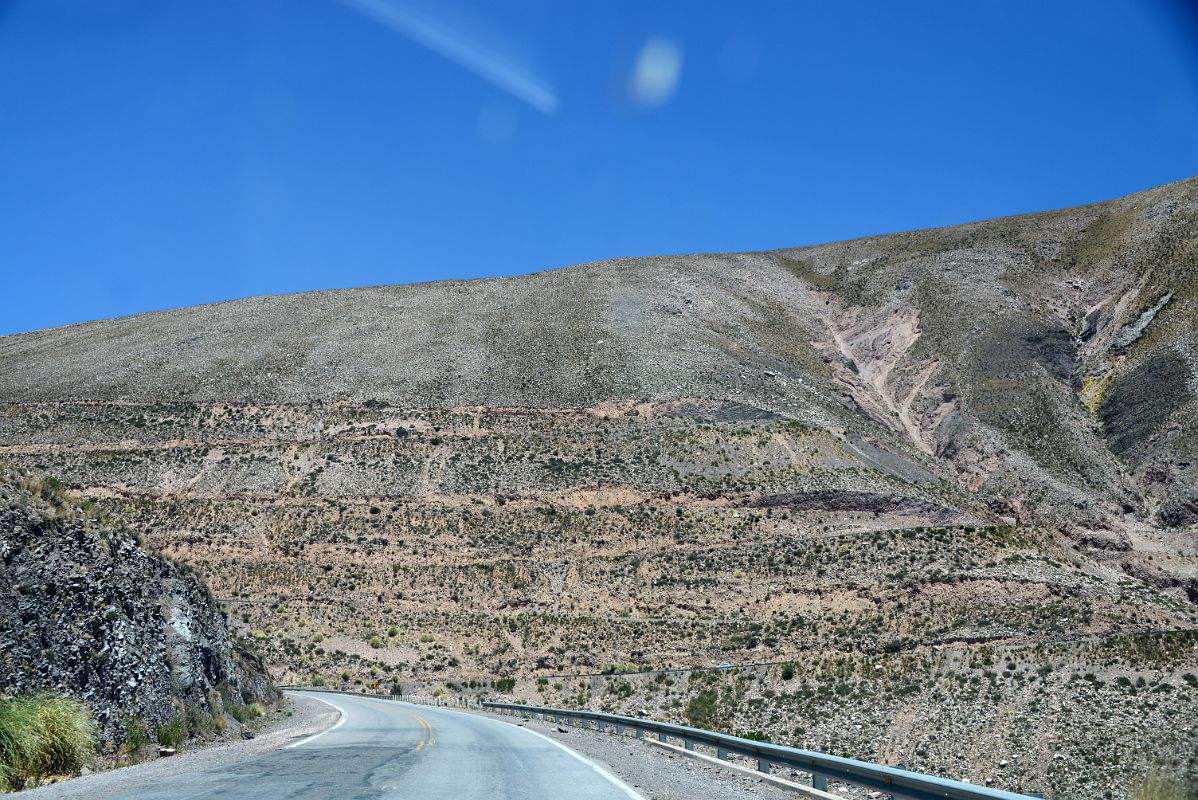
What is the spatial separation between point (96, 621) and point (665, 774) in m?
9.68

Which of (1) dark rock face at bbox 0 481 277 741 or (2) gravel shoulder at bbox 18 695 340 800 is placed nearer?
(2) gravel shoulder at bbox 18 695 340 800

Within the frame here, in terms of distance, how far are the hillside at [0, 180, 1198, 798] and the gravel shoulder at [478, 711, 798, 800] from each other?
4.63 m

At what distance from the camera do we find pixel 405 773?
476 inches

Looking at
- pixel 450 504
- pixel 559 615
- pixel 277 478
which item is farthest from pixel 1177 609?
pixel 277 478

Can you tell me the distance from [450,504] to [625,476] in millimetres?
11690

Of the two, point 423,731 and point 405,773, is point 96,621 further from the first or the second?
point 423,731

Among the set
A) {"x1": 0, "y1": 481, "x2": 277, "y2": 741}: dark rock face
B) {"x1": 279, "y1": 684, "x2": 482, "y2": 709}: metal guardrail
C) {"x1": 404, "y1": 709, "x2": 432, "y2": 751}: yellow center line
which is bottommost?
{"x1": 279, "y1": 684, "x2": 482, "y2": 709}: metal guardrail

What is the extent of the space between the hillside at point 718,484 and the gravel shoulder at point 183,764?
1137cm

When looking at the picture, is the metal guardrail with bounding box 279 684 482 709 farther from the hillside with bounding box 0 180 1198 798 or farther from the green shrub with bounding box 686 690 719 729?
the green shrub with bounding box 686 690 719 729

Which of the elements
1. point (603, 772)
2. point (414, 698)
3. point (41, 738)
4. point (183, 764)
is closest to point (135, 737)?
point (183, 764)

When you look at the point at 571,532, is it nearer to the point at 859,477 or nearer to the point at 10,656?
the point at 859,477

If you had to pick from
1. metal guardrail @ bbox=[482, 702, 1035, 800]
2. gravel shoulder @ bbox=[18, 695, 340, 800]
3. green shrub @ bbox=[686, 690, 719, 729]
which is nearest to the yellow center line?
gravel shoulder @ bbox=[18, 695, 340, 800]

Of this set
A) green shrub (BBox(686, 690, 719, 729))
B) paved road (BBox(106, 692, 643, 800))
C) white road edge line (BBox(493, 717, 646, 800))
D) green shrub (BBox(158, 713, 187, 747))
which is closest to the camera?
paved road (BBox(106, 692, 643, 800))

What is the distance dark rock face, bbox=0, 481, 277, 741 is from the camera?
13820 mm
